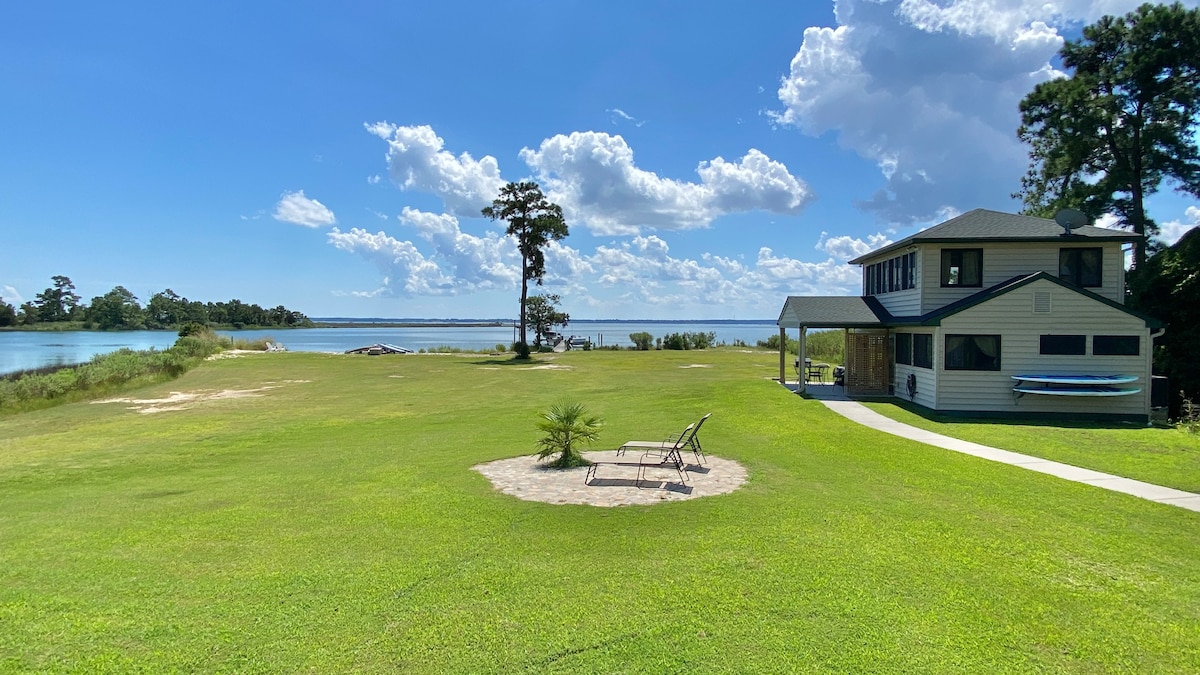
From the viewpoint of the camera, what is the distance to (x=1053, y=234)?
19.1m

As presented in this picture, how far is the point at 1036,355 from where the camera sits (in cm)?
1731

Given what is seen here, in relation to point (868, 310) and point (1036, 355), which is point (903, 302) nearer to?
point (868, 310)

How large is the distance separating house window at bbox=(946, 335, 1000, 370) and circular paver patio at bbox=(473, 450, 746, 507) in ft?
35.3

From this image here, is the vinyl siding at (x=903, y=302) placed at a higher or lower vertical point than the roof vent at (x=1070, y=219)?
lower

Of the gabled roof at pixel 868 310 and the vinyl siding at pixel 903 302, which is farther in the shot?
the vinyl siding at pixel 903 302

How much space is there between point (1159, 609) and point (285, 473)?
10.9 meters

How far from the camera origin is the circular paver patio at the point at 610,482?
318 inches

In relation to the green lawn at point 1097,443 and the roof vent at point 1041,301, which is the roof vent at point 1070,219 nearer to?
the roof vent at point 1041,301

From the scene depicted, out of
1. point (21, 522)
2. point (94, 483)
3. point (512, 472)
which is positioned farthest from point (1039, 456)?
A: point (94, 483)

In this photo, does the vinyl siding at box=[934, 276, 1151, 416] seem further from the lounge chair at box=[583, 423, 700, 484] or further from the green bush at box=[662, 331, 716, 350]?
the green bush at box=[662, 331, 716, 350]

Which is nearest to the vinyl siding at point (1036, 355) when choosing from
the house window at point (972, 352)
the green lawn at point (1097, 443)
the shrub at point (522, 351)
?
the house window at point (972, 352)

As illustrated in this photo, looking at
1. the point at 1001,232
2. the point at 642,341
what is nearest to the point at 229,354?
the point at 642,341

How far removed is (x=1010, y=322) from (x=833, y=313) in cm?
562

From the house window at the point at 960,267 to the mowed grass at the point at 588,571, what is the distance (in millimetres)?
10075
